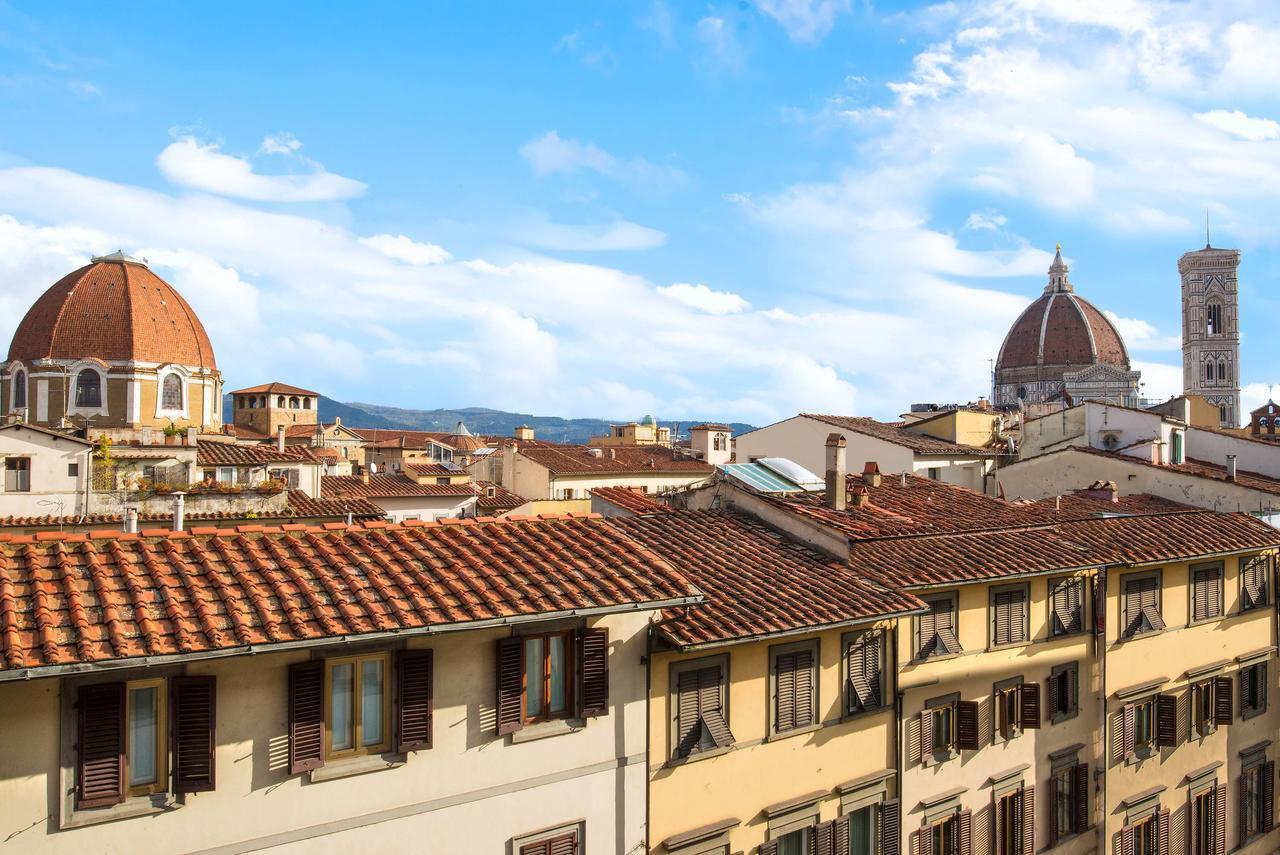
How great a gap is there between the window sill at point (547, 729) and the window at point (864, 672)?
176 inches

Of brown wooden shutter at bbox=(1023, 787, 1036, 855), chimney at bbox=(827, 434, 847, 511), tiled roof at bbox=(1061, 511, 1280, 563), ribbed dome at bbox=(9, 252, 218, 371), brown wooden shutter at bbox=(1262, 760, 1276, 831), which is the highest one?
ribbed dome at bbox=(9, 252, 218, 371)

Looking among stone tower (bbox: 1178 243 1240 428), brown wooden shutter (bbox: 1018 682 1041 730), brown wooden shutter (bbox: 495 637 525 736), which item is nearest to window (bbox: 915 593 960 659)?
brown wooden shutter (bbox: 1018 682 1041 730)

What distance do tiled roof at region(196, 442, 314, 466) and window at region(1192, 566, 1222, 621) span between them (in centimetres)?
2730

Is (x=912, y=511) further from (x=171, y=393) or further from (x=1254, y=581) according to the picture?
(x=171, y=393)

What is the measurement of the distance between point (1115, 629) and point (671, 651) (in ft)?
35.1

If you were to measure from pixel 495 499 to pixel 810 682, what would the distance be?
121 ft

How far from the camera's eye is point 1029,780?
17.0 meters

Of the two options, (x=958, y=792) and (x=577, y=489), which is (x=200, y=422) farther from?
(x=958, y=792)

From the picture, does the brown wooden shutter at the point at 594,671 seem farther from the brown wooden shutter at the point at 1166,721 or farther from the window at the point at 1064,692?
the brown wooden shutter at the point at 1166,721

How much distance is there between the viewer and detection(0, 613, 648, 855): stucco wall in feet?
26.5

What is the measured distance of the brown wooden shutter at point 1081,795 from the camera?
17859mm

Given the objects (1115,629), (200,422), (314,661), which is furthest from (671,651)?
(200,422)

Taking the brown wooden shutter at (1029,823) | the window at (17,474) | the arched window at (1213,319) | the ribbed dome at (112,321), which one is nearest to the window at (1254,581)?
the brown wooden shutter at (1029,823)

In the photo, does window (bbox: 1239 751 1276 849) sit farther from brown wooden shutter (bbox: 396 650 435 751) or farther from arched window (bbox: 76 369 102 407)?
arched window (bbox: 76 369 102 407)
